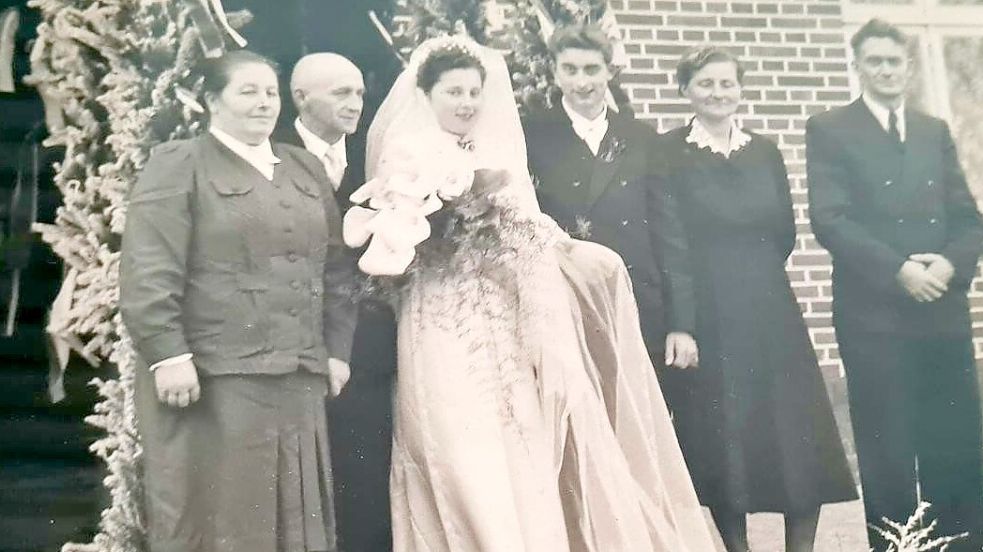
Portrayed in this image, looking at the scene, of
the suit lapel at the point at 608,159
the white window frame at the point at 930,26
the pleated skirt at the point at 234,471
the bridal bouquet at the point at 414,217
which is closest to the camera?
the pleated skirt at the point at 234,471

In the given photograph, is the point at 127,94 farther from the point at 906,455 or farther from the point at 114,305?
the point at 906,455

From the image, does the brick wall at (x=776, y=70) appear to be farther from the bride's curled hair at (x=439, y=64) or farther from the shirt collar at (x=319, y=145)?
the shirt collar at (x=319, y=145)

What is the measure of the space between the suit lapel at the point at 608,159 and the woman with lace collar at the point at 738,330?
154 millimetres

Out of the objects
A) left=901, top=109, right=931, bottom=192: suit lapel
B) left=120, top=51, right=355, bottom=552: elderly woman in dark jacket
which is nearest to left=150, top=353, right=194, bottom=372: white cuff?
left=120, top=51, right=355, bottom=552: elderly woman in dark jacket

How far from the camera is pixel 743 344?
3.25 meters

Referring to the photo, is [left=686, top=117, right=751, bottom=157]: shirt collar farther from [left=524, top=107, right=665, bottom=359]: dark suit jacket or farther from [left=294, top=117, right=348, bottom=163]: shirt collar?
[left=294, top=117, right=348, bottom=163]: shirt collar

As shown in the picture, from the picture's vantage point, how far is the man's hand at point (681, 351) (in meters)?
3.21

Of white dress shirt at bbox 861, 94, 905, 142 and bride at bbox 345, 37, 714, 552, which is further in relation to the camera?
white dress shirt at bbox 861, 94, 905, 142

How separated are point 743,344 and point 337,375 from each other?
1277 mm

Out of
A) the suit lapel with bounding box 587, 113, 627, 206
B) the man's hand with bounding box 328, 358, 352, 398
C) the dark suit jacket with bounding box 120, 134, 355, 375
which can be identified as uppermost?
the suit lapel with bounding box 587, 113, 627, 206

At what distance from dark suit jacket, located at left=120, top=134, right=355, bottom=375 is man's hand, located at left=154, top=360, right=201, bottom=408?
0.03m

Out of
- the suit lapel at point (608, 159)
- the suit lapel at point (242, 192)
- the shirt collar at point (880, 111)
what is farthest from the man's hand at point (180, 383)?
the shirt collar at point (880, 111)

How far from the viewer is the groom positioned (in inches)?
126

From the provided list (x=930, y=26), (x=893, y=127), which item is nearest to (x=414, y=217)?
(x=893, y=127)
